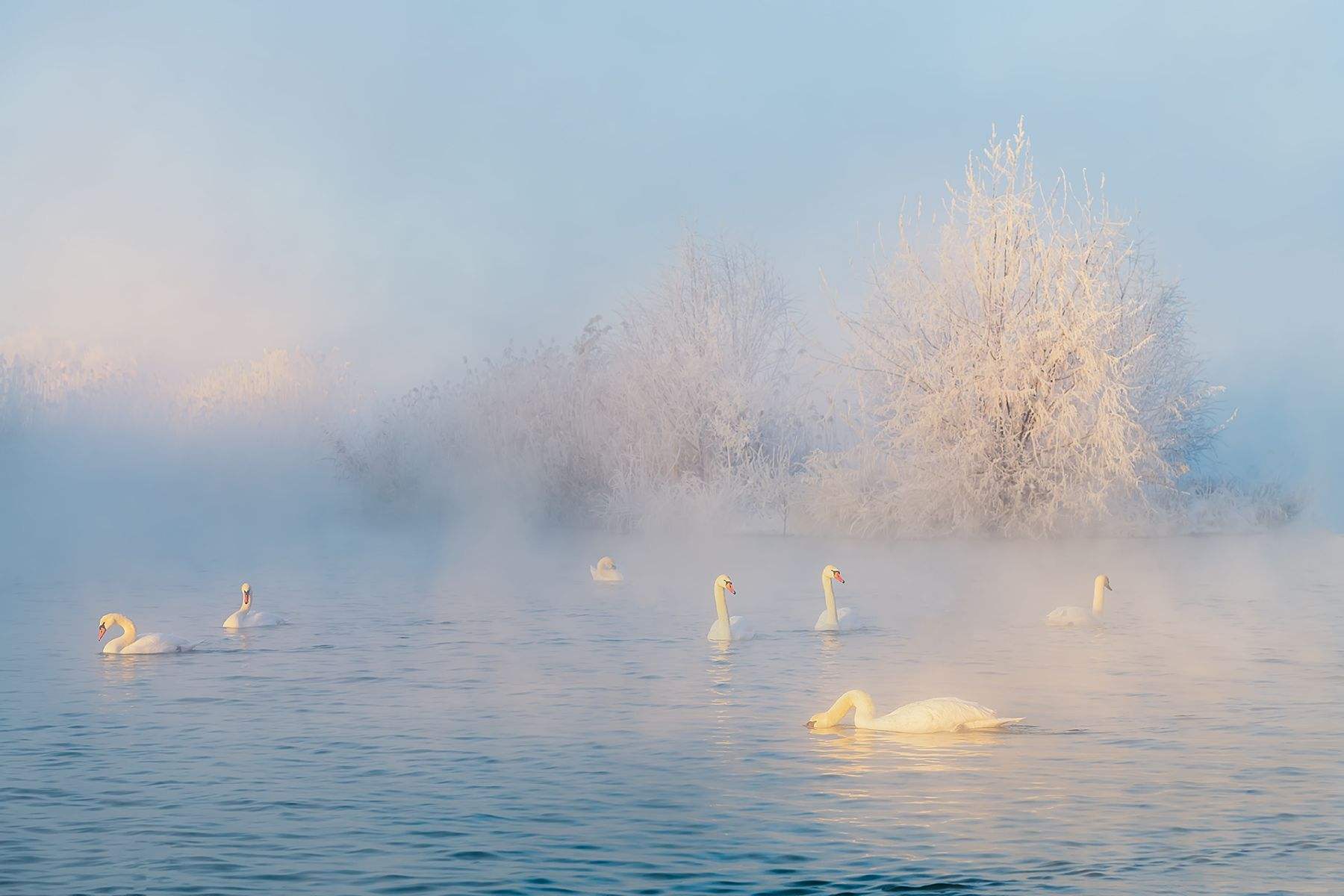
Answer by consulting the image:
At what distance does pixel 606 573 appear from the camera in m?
30.1

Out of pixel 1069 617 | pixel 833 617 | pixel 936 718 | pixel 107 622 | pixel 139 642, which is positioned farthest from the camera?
pixel 1069 617

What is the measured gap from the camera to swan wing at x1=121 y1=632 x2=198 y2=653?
19.3m

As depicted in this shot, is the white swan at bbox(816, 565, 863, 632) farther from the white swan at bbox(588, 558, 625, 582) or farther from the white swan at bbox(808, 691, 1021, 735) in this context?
the white swan at bbox(588, 558, 625, 582)

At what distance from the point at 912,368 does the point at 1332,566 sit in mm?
10155

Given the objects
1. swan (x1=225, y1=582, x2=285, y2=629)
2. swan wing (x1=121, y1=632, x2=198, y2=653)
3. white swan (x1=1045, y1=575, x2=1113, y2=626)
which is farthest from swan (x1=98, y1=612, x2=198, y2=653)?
white swan (x1=1045, y1=575, x2=1113, y2=626)

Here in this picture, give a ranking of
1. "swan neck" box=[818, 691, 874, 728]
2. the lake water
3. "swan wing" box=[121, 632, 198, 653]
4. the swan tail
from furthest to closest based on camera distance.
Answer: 1. "swan wing" box=[121, 632, 198, 653]
2. "swan neck" box=[818, 691, 874, 728]
3. the swan tail
4. the lake water

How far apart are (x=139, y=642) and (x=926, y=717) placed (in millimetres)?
10562

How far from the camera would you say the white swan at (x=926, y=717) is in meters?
12.9

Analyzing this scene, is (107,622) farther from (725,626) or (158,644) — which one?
(725,626)

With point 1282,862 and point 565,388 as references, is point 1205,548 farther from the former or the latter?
point 1282,862

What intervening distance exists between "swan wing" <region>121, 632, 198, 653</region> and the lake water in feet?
1.27

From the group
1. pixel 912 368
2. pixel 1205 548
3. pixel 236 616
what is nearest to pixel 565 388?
pixel 912 368

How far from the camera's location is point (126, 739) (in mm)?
13367

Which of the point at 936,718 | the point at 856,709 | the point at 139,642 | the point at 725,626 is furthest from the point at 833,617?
the point at 139,642
